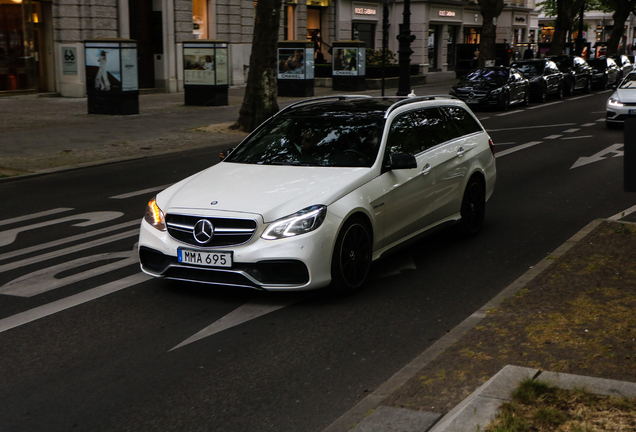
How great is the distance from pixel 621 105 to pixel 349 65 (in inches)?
620

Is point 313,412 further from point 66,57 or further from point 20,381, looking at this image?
point 66,57

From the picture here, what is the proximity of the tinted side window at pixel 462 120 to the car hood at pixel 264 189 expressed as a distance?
212cm

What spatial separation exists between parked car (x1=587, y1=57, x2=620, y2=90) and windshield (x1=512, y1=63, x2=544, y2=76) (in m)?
8.68

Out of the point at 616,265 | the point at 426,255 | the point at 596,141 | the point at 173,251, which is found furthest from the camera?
the point at 596,141

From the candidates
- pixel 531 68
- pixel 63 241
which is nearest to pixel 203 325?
pixel 63 241

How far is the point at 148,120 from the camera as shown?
865 inches

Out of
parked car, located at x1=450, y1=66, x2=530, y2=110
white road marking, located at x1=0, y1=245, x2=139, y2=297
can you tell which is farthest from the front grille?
parked car, located at x1=450, y1=66, x2=530, y2=110

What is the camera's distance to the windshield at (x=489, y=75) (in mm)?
27500

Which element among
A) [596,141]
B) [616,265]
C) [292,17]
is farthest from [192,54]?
[616,265]

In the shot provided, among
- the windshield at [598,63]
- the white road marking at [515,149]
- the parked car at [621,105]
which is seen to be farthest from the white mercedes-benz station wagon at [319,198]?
the windshield at [598,63]

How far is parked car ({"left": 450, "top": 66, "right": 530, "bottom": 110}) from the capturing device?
26.6 meters

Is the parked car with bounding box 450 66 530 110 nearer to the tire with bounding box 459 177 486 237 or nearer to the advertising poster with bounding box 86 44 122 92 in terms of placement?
the advertising poster with bounding box 86 44 122 92

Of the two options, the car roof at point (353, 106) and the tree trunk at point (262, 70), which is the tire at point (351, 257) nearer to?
the car roof at point (353, 106)

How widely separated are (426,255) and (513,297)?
75.6 inches
